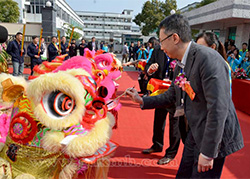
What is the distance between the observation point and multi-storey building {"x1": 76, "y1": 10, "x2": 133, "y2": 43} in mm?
64062

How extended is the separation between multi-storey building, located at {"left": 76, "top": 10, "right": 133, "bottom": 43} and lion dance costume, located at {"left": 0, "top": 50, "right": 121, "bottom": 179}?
63.5 m

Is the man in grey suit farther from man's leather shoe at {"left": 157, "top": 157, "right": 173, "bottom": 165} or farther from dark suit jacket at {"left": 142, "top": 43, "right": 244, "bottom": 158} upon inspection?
man's leather shoe at {"left": 157, "top": 157, "right": 173, "bottom": 165}

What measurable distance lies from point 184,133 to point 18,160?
139 cm

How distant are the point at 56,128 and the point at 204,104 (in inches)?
40.6

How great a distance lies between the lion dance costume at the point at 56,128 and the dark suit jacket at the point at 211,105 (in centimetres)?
70

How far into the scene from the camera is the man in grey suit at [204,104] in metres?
1.26

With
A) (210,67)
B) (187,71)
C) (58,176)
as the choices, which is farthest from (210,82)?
(58,176)

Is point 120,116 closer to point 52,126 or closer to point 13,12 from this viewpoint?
point 52,126

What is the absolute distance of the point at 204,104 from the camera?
1.38 m

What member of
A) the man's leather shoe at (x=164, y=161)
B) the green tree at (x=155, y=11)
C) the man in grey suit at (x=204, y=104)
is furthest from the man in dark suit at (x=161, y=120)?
the green tree at (x=155, y=11)

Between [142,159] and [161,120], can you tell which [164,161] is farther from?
[161,120]

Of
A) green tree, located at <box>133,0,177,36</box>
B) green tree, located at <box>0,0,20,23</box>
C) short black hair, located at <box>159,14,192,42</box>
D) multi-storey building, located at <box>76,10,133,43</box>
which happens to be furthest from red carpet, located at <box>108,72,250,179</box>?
multi-storey building, located at <box>76,10,133,43</box>

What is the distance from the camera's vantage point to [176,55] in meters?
1.55

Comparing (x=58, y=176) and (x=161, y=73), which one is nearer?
(x=58, y=176)
